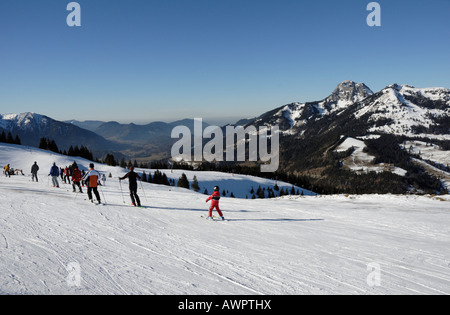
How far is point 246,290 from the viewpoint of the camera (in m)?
5.83

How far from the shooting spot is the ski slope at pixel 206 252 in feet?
19.4

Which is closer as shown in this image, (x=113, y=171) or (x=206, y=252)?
(x=206, y=252)

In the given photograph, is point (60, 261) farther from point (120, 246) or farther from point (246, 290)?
point (246, 290)

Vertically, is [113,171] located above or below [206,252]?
below

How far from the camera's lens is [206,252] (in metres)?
8.38

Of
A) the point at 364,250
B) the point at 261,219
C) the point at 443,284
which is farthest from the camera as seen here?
the point at 261,219

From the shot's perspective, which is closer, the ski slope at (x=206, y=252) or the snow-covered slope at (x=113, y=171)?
the ski slope at (x=206, y=252)

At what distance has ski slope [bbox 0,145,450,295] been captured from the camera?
5.91 metres

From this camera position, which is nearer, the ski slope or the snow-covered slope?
the ski slope

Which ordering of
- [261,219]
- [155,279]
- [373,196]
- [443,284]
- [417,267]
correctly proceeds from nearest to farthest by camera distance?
1. [155,279]
2. [443,284]
3. [417,267]
4. [261,219]
5. [373,196]

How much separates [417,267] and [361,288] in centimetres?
299

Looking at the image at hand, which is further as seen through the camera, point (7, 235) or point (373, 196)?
point (373, 196)
